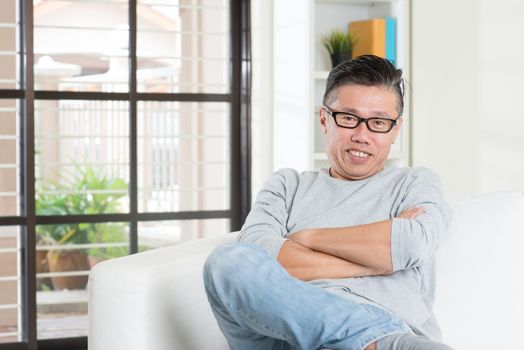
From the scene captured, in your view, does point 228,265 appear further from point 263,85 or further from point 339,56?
point 263,85

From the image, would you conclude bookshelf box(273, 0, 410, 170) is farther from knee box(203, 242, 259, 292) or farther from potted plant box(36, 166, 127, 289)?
knee box(203, 242, 259, 292)

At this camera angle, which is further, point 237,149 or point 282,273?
point 237,149

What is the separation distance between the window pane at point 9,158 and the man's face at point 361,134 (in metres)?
1.97

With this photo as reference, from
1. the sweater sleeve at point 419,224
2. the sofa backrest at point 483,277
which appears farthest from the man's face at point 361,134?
the sofa backrest at point 483,277

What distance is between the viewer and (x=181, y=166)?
4.09 meters

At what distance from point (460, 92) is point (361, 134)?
1711 millimetres

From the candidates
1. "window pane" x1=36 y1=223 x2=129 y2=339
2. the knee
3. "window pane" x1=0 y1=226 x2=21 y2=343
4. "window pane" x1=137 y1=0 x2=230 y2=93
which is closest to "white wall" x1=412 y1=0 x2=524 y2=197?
"window pane" x1=137 y1=0 x2=230 y2=93

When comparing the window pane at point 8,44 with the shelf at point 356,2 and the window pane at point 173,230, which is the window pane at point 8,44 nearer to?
the window pane at point 173,230

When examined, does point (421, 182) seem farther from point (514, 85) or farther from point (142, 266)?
point (514, 85)

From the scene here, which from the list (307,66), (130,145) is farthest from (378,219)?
(130,145)

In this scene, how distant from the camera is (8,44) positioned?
3729mm

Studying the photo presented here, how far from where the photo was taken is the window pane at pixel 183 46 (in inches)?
157

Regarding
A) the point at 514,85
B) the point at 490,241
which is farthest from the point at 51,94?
the point at 490,241

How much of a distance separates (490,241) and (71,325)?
7.65 feet
